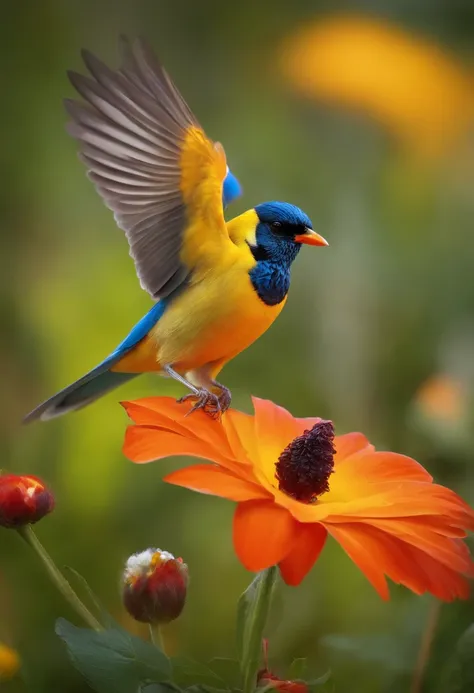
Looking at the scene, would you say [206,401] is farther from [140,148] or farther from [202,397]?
[140,148]

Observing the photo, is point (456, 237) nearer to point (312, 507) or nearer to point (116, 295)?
point (116, 295)

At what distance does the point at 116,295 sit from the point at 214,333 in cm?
29

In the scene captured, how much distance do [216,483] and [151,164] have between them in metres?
0.14

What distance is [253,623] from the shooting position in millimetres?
277

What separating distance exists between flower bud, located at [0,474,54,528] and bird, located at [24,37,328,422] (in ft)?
0.27

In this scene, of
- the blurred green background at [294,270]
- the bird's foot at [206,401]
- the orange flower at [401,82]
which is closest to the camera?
the bird's foot at [206,401]

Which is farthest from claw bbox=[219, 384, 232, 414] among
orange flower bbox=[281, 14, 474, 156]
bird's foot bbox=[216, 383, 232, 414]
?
orange flower bbox=[281, 14, 474, 156]

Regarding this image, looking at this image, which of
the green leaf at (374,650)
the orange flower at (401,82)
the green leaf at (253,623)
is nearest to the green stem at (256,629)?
the green leaf at (253,623)

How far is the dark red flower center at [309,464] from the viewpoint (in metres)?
0.31

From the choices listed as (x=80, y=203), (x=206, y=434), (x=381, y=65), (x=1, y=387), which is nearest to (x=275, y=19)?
(x=381, y=65)

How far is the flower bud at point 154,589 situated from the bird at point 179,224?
0.08 m

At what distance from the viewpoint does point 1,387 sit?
571 mm

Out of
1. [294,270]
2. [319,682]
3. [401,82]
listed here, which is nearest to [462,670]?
[319,682]

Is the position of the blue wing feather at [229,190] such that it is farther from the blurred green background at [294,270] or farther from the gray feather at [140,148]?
the blurred green background at [294,270]
